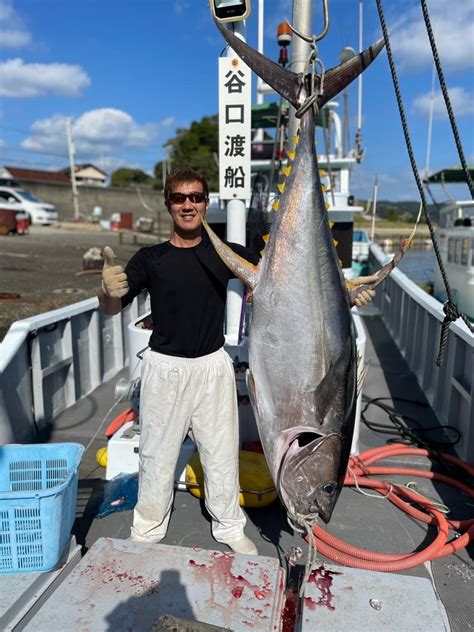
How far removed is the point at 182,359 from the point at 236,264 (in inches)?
21.6

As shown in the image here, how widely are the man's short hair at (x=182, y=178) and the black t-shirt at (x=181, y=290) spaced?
250 mm

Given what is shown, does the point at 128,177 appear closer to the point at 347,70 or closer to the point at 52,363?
the point at 52,363

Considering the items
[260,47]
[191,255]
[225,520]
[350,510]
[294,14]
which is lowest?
[350,510]

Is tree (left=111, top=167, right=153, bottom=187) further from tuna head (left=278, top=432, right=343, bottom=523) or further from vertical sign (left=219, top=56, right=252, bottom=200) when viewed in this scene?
tuna head (left=278, top=432, right=343, bottom=523)

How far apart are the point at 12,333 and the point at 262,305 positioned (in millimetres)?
2256

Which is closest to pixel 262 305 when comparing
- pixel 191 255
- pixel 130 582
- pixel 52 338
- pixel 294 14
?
pixel 191 255

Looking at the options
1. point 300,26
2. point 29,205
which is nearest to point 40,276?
point 300,26

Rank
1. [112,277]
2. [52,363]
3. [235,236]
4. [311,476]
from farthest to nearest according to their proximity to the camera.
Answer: [52,363] → [235,236] → [112,277] → [311,476]

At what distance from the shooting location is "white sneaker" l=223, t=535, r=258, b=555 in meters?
2.28

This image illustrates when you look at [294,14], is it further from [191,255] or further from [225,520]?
Result: [225,520]

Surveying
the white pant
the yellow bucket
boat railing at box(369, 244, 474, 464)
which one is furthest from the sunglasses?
boat railing at box(369, 244, 474, 464)

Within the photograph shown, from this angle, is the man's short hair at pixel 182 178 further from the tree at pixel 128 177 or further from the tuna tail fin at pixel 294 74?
the tree at pixel 128 177

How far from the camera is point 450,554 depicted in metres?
2.37

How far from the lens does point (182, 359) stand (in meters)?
2.16
